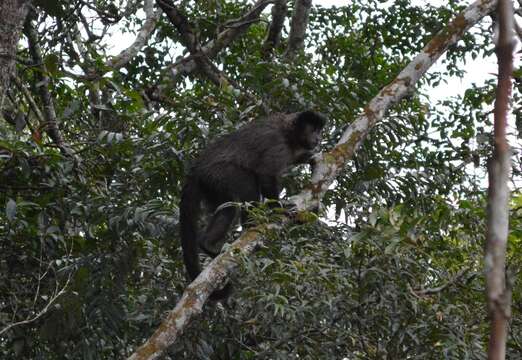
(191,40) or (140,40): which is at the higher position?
(140,40)

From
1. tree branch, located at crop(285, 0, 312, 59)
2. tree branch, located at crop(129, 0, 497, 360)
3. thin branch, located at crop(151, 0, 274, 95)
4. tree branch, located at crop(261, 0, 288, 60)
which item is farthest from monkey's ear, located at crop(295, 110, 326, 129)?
tree branch, located at crop(261, 0, 288, 60)

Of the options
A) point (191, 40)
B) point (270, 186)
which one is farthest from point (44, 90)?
point (270, 186)

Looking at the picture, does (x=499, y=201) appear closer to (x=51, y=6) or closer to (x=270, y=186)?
(x=270, y=186)

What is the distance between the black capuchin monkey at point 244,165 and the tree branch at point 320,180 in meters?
0.93

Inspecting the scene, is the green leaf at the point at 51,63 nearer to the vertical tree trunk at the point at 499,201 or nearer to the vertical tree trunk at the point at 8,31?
the vertical tree trunk at the point at 8,31

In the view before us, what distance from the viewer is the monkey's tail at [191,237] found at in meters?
4.94

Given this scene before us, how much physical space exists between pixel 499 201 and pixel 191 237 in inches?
178

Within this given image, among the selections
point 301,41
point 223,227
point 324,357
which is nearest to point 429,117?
point 301,41

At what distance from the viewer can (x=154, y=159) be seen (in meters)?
5.45

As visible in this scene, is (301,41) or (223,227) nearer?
(223,227)

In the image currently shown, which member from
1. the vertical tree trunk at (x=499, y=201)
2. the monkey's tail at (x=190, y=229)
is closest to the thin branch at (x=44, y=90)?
the monkey's tail at (x=190, y=229)

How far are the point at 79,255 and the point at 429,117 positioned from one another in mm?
4701

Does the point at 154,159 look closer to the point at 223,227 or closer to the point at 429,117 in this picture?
the point at 223,227

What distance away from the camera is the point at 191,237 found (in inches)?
201
